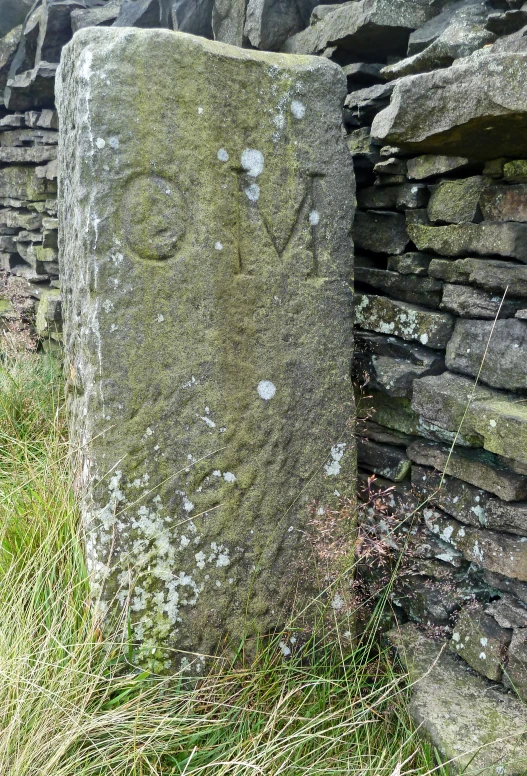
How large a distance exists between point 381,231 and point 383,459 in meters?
0.93

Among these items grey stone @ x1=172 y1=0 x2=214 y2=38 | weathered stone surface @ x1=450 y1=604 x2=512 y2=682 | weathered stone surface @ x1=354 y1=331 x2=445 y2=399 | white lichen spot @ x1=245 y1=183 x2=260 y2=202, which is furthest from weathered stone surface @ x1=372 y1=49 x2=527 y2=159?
grey stone @ x1=172 y1=0 x2=214 y2=38

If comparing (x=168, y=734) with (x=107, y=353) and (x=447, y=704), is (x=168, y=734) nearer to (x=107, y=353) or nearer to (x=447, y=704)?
(x=447, y=704)

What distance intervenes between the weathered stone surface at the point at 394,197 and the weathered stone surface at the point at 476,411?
2.20 ft

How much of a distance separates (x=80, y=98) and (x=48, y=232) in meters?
3.43

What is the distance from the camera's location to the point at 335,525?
2721 mm

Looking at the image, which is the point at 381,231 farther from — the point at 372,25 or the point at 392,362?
the point at 372,25

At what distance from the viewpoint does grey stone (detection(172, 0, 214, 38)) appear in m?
4.30

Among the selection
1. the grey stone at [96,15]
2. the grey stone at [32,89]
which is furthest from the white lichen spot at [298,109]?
the grey stone at [32,89]

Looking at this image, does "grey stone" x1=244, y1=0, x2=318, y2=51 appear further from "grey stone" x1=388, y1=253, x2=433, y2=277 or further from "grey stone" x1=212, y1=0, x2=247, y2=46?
"grey stone" x1=388, y1=253, x2=433, y2=277

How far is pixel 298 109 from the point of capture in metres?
2.53

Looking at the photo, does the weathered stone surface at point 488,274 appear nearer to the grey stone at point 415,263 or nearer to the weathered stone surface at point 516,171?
the grey stone at point 415,263

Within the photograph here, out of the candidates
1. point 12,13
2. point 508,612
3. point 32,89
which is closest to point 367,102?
point 508,612

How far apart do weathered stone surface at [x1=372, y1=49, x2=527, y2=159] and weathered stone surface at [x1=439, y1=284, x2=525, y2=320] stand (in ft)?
1.51

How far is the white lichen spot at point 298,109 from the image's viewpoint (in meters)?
2.53
